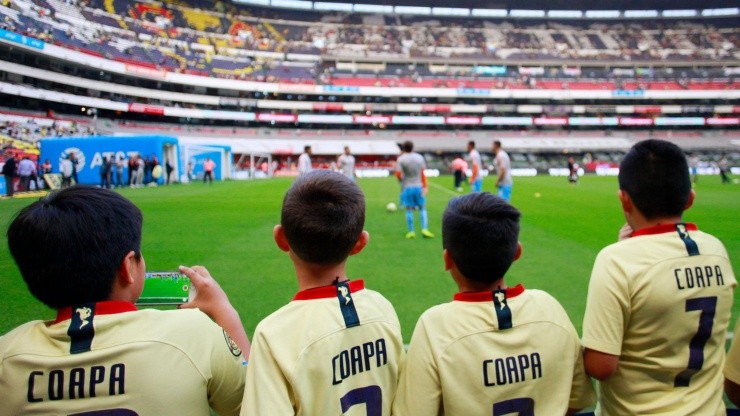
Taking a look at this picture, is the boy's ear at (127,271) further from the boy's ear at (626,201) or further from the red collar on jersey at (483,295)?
the boy's ear at (626,201)

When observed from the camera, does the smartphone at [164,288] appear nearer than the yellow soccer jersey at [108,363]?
No

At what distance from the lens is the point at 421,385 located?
1774mm

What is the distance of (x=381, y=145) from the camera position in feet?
204

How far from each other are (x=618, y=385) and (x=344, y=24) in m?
75.9

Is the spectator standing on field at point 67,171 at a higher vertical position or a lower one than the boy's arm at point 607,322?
lower

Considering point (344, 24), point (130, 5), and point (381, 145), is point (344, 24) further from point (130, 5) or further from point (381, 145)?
point (130, 5)

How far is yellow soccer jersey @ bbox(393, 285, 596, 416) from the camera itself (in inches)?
69.3

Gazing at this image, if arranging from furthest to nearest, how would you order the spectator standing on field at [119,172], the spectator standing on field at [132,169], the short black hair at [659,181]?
the spectator standing on field at [119,172]
the spectator standing on field at [132,169]
the short black hair at [659,181]

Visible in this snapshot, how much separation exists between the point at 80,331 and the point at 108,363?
0.13m

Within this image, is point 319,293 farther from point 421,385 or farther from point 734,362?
point 734,362

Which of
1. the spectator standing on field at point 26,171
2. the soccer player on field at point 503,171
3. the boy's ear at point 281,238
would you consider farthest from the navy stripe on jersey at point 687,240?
the spectator standing on field at point 26,171

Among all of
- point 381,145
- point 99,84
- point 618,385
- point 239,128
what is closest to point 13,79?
point 99,84

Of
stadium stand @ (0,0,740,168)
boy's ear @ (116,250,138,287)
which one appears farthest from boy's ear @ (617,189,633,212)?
stadium stand @ (0,0,740,168)

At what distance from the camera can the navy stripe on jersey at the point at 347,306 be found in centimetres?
170
